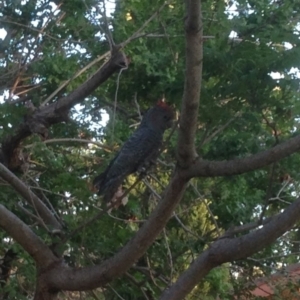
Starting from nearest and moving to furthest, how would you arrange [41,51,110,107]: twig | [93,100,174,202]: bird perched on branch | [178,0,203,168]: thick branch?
1. [178,0,203,168]: thick branch
2. [93,100,174,202]: bird perched on branch
3. [41,51,110,107]: twig

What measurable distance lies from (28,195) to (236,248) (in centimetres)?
135

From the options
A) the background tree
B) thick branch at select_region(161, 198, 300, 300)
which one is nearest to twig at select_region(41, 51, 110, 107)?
the background tree

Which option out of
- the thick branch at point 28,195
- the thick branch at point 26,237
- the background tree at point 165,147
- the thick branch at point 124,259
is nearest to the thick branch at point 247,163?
the background tree at point 165,147

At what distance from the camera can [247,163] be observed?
2.82m

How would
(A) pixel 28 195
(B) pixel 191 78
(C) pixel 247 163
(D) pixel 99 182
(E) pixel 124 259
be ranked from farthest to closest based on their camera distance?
(A) pixel 28 195, (D) pixel 99 182, (E) pixel 124 259, (C) pixel 247 163, (B) pixel 191 78

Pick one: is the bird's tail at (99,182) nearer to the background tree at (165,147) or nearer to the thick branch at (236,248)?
the background tree at (165,147)

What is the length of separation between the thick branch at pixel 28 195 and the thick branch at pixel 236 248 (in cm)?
94

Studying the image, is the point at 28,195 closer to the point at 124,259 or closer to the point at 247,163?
the point at 124,259

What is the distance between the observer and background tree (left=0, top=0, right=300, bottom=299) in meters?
2.92

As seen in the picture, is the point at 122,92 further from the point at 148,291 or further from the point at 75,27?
the point at 148,291

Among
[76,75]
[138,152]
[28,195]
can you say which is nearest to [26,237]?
[28,195]

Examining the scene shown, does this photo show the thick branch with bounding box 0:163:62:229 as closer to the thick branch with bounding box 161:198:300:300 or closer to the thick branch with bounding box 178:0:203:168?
the thick branch with bounding box 161:198:300:300

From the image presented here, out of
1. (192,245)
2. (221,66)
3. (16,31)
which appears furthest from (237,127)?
(16,31)

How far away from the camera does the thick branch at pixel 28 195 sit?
151 inches
